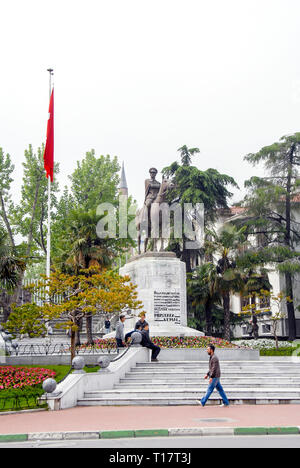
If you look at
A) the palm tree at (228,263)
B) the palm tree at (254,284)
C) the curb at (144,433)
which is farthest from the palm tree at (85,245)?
the curb at (144,433)

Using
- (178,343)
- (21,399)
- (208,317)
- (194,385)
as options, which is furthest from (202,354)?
(208,317)

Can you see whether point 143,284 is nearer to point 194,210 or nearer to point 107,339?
point 107,339

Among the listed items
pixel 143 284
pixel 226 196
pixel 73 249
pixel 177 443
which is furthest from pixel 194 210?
pixel 177 443

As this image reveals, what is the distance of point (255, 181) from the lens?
40.7 metres

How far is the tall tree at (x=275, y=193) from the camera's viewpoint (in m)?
39.9

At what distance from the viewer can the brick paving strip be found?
32.2 ft

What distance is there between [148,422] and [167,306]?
13.9 meters

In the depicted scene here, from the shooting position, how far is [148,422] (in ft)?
36.8

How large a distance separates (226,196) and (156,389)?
1208 inches

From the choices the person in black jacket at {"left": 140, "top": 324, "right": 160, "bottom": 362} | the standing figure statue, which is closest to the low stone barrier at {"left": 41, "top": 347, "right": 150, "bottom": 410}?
the person in black jacket at {"left": 140, "top": 324, "right": 160, "bottom": 362}

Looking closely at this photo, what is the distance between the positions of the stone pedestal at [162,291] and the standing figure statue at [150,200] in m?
1.12

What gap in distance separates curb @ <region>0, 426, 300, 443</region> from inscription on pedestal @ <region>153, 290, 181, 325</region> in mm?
14852

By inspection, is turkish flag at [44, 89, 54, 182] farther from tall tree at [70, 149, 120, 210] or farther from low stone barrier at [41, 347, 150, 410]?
low stone barrier at [41, 347, 150, 410]

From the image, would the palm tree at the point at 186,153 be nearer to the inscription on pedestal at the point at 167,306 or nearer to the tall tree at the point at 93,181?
the tall tree at the point at 93,181
